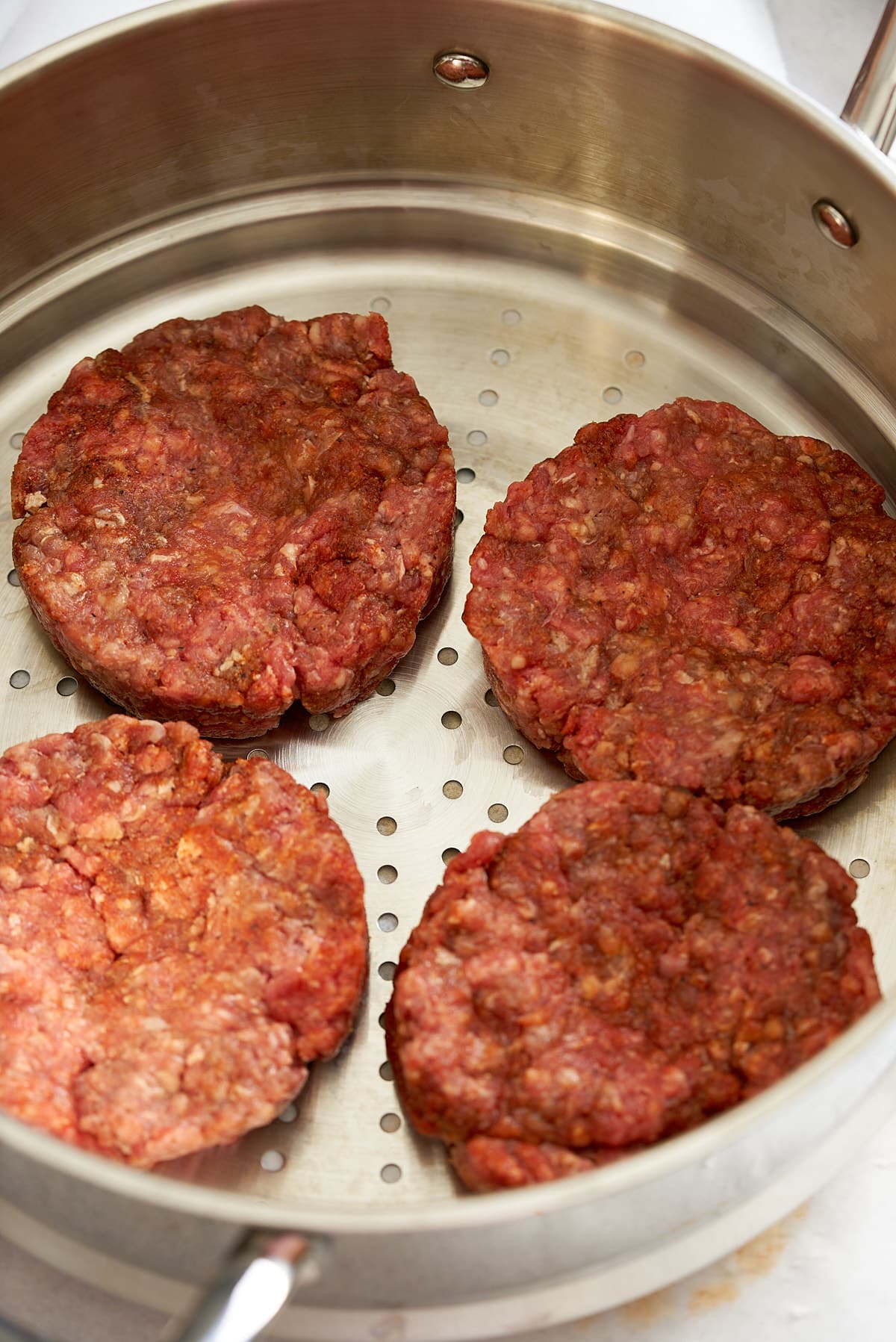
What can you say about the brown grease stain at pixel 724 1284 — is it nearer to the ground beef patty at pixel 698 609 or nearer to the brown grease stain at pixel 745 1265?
the brown grease stain at pixel 745 1265

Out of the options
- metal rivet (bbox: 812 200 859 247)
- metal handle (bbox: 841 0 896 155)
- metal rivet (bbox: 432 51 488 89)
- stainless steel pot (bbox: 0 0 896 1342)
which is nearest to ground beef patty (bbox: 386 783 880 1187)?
stainless steel pot (bbox: 0 0 896 1342)

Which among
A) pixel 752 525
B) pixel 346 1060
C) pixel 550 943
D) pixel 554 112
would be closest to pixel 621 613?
pixel 752 525

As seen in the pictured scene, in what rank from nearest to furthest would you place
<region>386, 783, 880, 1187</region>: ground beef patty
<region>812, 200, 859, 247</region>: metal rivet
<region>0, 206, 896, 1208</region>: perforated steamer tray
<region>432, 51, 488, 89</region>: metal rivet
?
<region>386, 783, 880, 1187</region>: ground beef patty < <region>0, 206, 896, 1208</region>: perforated steamer tray < <region>812, 200, 859, 247</region>: metal rivet < <region>432, 51, 488, 89</region>: metal rivet

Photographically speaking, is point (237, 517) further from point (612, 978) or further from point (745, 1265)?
point (745, 1265)

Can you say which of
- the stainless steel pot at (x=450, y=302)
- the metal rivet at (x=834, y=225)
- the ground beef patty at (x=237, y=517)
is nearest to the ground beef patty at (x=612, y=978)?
the stainless steel pot at (x=450, y=302)

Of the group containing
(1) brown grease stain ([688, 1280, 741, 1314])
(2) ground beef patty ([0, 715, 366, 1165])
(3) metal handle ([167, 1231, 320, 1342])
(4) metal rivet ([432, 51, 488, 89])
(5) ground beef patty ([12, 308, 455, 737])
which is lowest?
(1) brown grease stain ([688, 1280, 741, 1314])

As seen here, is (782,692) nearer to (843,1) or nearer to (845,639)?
(845,639)

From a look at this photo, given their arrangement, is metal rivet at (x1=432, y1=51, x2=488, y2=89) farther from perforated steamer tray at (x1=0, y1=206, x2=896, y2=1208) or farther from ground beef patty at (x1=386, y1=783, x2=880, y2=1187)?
ground beef patty at (x1=386, y1=783, x2=880, y2=1187)
